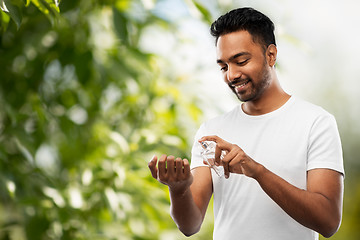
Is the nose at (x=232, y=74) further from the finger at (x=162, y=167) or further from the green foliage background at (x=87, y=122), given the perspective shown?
the green foliage background at (x=87, y=122)

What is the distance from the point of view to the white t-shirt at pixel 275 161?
0.81 m

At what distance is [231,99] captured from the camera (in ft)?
4.47

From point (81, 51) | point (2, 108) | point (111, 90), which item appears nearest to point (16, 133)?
point (2, 108)

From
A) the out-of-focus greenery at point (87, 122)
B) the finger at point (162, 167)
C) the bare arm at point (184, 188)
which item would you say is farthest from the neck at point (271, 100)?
the out-of-focus greenery at point (87, 122)

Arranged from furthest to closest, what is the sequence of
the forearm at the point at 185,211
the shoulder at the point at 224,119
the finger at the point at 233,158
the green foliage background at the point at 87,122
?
the green foliage background at the point at 87,122 → the shoulder at the point at 224,119 → the forearm at the point at 185,211 → the finger at the point at 233,158

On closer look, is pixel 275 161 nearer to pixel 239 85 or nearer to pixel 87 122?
pixel 239 85

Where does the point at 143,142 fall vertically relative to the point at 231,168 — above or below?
below

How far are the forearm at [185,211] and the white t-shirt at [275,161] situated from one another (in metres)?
0.05

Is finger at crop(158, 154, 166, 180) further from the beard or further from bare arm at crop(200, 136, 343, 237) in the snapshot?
the beard

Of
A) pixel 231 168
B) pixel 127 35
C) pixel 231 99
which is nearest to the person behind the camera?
pixel 231 168

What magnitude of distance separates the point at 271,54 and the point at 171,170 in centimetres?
29

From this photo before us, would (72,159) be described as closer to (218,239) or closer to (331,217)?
(218,239)

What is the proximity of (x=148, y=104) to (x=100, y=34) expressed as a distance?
0.91ft

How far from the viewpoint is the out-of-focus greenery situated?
1.22 m
